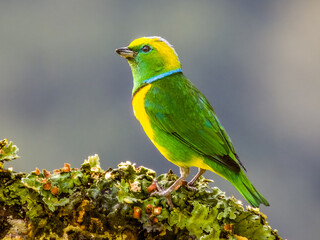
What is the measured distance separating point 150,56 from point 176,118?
1.83 feet

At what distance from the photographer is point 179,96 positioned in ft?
9.99

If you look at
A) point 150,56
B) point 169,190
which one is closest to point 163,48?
point 150,56

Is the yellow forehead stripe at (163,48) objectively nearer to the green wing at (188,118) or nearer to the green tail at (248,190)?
the green wing at (188,118)

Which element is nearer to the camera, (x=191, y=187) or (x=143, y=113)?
(x=191, y=187)

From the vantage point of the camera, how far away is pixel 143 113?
310cm

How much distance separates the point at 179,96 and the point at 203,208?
0.85m

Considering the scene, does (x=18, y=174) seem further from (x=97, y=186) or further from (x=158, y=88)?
(x=158, y=88)

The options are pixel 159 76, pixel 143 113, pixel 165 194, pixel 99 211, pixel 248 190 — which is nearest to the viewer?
pixel 99 211

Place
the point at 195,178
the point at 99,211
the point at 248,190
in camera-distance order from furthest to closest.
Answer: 1. the point at 195,178
2. the point at 248,190
3. the point at 99,211

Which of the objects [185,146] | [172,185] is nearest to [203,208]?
[172,185]

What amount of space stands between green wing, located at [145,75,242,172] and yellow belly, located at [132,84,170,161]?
0.13ft

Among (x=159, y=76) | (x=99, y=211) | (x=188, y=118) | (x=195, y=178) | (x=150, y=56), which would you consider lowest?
(x=99, y=211)

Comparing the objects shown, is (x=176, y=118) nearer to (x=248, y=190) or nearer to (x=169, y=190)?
(x=169, y=190)

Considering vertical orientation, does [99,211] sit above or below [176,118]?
below
